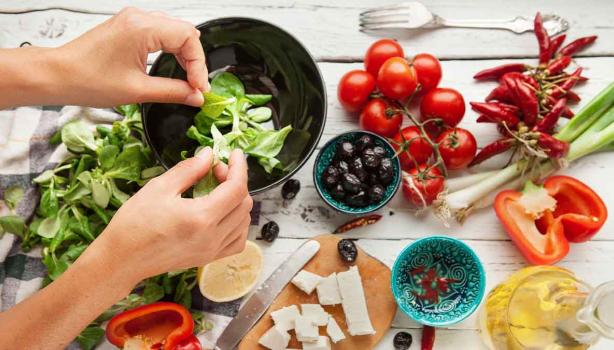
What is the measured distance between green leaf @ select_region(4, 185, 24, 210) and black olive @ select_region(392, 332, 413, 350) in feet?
3.55

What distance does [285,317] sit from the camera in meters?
1.69

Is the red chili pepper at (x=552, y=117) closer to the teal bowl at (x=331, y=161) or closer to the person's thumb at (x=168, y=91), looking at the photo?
the teal bowl at (x=331, y=161)

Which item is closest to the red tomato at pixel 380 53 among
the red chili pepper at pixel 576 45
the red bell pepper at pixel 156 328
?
the red chili pepper at pixel 576 45

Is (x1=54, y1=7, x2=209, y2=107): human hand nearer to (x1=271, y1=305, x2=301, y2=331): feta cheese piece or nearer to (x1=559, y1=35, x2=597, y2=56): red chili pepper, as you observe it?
(x1=271, y1=305, x2=301, y2=331): feta cheese piece

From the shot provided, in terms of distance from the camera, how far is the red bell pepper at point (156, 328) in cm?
161

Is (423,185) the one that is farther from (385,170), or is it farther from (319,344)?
(319,344)

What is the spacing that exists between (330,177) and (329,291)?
0.31m

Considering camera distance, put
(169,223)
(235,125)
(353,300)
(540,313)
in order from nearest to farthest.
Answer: (169,223) < (540,313) < (235,125) < (353,300)

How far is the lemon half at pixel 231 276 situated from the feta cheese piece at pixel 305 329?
159mm

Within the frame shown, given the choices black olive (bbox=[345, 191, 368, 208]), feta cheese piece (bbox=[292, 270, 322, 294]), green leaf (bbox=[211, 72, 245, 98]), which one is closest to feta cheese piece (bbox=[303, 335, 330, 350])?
feta cheese piece (bbox=[292, 270, 322, 294])

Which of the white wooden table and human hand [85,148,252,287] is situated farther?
the white wooden table

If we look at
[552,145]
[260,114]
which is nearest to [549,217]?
[552,145]

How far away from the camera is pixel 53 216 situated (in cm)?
164

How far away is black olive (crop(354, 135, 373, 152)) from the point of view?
5.62 feet
